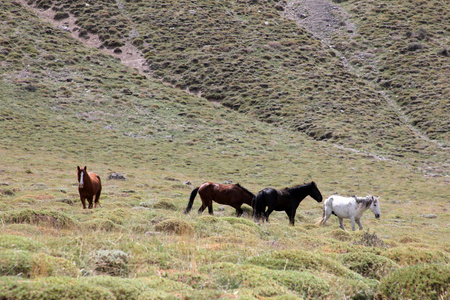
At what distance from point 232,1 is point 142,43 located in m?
24.2

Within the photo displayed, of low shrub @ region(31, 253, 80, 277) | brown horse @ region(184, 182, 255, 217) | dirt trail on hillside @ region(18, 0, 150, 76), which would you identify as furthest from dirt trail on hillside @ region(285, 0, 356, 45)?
low shrub @ region(31, 253, 80, 277)

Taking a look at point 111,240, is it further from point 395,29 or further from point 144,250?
point 395,29

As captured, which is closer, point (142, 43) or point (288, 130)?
point (288, 130)

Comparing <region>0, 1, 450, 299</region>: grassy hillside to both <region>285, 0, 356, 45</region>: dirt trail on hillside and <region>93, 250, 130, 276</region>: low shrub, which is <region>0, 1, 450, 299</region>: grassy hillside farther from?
<region>285, 0, 356, 45</region>: dirt trail on hillside

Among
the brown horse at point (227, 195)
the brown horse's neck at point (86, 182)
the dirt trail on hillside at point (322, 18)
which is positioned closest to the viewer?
the brown horse's neck at point (86, 182)

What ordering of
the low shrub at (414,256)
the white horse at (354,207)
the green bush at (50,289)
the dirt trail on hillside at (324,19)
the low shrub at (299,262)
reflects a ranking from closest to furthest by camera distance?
1. the green bush at (50,289)
2. the low shrub at (299,262)
3. the low shrub at (414,256)
4. the white horse at (354,207)
5. the dirt trail on hillside at (324,19)

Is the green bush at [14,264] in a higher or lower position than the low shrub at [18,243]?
higher

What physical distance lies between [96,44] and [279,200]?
58866 mm

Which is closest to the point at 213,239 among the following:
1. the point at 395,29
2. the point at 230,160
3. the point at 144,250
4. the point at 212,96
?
the point at 144,250

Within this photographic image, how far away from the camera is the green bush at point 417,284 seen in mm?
5148

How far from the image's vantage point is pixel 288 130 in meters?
49.2

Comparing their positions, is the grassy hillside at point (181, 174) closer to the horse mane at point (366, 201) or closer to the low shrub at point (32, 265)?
the low shrub at point (32, 265)

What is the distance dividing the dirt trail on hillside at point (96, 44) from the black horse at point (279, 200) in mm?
49255

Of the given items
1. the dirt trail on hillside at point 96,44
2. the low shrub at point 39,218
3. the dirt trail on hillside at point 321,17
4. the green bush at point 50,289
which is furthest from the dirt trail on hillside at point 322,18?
the green bush at point 50,289
